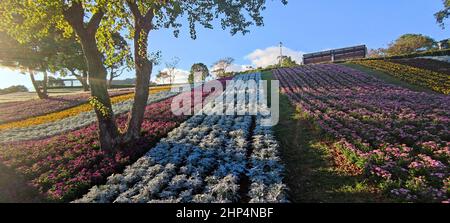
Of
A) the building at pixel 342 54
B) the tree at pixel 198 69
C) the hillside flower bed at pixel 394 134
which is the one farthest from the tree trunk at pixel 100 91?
the tree at pixel 198 69

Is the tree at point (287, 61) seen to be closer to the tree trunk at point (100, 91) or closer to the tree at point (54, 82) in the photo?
the tree at point (54, 82)

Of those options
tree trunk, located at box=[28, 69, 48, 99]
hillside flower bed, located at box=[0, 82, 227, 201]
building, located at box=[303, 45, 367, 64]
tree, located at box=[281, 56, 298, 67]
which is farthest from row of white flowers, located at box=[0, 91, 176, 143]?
tree, located at box=[281, 56, 298, 67]

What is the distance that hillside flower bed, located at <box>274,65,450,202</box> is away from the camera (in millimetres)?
8484

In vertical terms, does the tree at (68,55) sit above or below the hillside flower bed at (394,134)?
above

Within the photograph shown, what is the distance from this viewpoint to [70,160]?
13211mm

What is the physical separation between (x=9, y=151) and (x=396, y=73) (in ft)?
116

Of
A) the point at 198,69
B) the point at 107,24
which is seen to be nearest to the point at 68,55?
the point at 107,24

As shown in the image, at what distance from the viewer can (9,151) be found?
50.5ft

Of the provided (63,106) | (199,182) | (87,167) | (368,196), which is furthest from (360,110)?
(63,106)

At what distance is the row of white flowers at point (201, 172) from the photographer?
881 cm

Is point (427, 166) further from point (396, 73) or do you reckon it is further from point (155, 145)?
point (396, 73)

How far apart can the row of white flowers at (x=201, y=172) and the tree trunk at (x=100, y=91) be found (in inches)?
80.1

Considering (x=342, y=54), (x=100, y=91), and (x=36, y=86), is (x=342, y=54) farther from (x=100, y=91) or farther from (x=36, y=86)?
(x=100, y=91)

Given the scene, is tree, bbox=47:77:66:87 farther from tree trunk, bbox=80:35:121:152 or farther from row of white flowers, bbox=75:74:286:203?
row of white flowers, bbox=75:74:286:203
